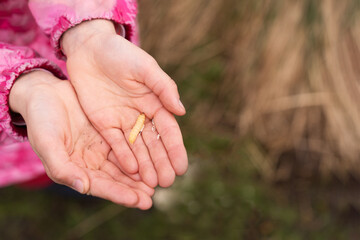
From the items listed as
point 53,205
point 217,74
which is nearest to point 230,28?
point 217,74

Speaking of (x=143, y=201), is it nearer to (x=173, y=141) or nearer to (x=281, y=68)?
(x=173, y=141)

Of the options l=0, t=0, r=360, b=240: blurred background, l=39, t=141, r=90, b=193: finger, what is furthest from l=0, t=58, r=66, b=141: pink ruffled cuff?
l=0, t=0, r=360, b=240: blurred background

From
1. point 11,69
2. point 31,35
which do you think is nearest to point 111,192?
point 11,69

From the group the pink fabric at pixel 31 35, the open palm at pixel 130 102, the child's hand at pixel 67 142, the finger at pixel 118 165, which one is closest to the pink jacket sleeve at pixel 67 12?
the pink fabric at pixel 31 35

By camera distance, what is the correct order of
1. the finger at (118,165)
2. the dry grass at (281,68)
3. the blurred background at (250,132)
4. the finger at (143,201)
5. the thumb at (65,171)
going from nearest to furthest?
the thumb at (65,171)
the finger at (143,201)
the finger at (118,165)
the blurred background at (250,132)
the dry grass at (281,68)

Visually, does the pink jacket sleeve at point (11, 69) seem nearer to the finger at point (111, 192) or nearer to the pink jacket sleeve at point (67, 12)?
the pink jacket sleeve at point (67, 12)

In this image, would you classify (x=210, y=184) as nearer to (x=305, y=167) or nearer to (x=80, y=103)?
(x=305, y=167)
